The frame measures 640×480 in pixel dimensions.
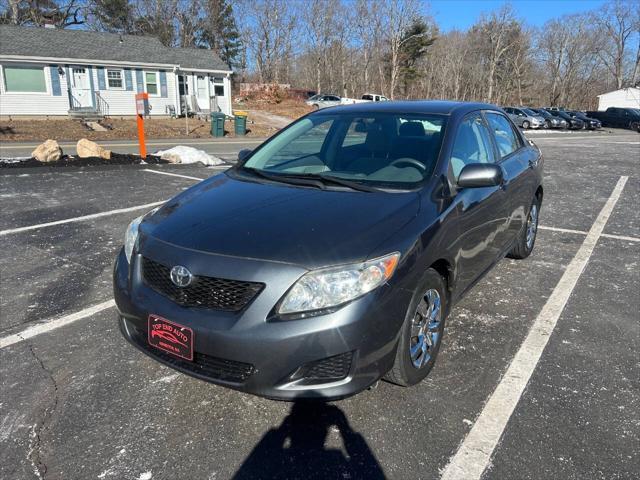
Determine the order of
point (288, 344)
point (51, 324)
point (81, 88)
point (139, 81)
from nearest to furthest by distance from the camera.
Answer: point (288, 344) < point (51, 324) < point (81, 88) < point (139, 81)

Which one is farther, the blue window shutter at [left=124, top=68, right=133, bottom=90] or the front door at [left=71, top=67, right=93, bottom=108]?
the blue window shutter at [left=124, top=68, right=133, bottom=90]

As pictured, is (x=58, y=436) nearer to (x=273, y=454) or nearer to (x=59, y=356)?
(x=59, y=356)

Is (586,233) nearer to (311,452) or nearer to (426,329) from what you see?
(426,329)

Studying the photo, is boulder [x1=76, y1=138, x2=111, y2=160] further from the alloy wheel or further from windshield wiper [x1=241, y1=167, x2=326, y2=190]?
the alloy wheel

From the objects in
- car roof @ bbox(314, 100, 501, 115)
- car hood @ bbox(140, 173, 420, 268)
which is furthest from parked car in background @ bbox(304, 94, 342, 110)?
car hood @ bbox(140, 173, 420, 268)

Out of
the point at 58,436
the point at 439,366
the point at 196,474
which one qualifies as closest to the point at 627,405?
the point at 439,366

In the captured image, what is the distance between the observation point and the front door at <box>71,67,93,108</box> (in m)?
26.4

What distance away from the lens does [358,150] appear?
12.1ft

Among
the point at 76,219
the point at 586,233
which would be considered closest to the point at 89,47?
the point at 76,219

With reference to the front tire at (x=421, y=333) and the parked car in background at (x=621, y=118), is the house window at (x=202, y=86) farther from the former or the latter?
the parked car in background at (x=621, y=118)

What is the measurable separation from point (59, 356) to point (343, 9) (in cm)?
6204

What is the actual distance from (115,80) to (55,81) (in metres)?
3.10

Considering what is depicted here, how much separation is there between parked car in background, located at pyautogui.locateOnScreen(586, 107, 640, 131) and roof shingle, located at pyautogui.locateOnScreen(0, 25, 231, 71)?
33915mm

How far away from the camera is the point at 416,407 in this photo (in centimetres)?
271
